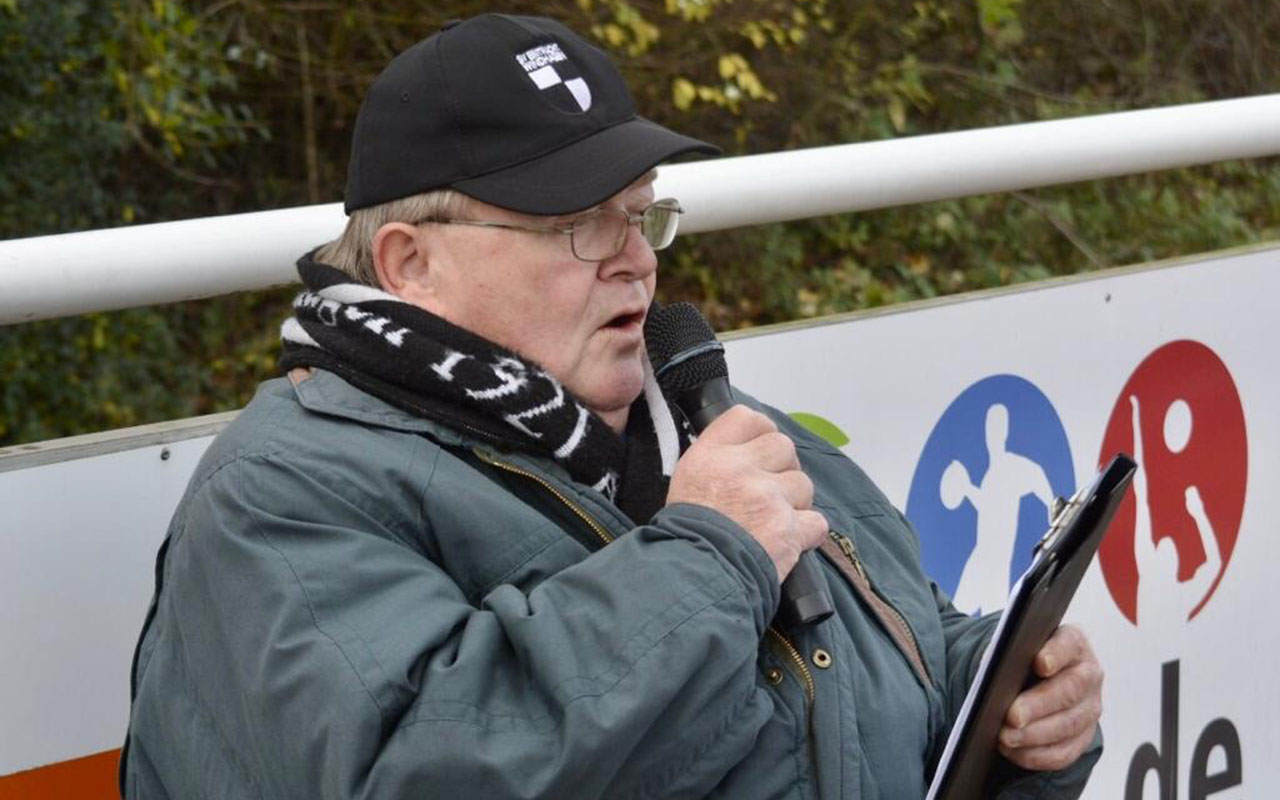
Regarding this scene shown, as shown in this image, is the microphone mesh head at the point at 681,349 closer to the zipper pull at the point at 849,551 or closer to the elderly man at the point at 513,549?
the elderly man at the point at 513,549

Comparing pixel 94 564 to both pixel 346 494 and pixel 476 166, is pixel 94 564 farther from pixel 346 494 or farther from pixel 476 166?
pixel 476 166

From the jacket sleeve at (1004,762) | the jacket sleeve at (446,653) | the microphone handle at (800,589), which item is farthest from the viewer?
the jacket sleeve at (1004,762)

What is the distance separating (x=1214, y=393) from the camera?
4137 millimetres

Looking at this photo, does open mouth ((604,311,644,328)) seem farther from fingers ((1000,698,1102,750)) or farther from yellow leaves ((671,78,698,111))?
yellow leaves ((671,78,698,111))

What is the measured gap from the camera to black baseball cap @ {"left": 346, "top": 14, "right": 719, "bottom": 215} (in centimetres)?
241

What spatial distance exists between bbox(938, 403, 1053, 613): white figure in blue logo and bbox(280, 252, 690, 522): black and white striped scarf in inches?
50.4

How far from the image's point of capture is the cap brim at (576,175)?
2.40 metres

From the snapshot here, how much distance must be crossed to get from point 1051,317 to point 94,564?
1973 mm

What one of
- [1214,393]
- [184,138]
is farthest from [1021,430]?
[184,138]

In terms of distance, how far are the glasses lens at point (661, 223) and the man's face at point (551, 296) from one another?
0.09 meters

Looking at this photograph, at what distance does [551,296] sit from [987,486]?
147cm

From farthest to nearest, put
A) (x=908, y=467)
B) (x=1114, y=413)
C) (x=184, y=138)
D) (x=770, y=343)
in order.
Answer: (x=184, y=138) → (x=1114, y=413) → (x=908, y=467) → (x=770, y=343)

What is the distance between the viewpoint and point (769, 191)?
3.25 m

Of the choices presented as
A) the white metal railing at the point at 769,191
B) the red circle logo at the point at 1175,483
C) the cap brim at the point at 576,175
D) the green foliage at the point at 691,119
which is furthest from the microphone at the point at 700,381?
the green foliage at the point at 691,119
